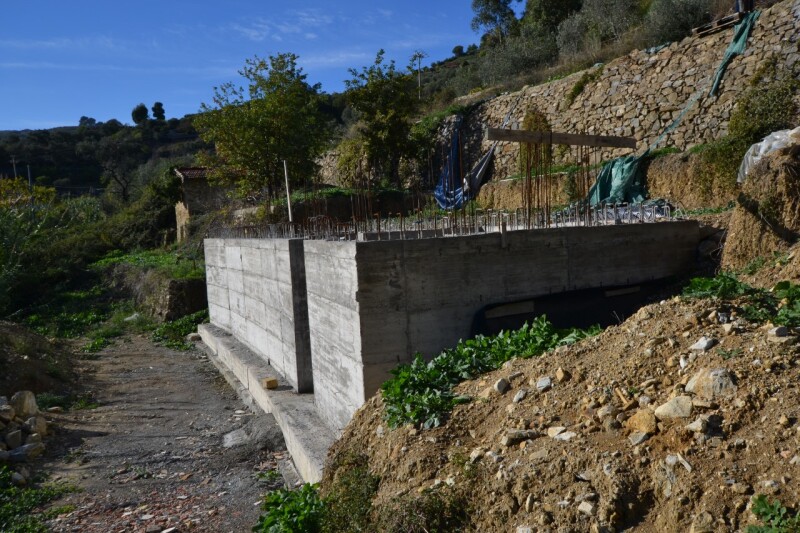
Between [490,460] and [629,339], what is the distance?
1.50 metres

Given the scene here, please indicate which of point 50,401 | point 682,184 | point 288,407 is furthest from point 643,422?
point 682,184

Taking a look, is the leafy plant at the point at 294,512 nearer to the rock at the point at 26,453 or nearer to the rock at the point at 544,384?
the rock at the point at 544,384

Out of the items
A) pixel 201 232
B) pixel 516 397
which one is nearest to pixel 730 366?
pixel 516 397

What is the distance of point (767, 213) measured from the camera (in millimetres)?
8016

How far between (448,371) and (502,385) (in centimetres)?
73

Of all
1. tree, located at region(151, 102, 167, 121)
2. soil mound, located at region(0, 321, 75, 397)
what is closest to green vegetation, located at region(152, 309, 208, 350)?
soil mound, located at region(0, 321, 75, 397)

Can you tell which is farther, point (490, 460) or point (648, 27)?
point (648, 27)

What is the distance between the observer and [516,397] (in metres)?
4.27

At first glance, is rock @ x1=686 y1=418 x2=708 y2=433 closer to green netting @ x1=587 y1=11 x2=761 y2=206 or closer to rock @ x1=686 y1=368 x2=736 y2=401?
rock @ x1=686 y1=368 x2=736 y2=401

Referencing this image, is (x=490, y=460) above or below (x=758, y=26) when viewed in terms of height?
below

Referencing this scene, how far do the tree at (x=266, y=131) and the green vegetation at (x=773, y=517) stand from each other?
58.3ft

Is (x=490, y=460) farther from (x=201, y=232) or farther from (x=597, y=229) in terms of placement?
(x=201, y=232)

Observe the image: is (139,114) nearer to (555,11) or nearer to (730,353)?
(555,11)

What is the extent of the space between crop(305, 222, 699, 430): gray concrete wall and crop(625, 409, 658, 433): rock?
3036 millimetres
